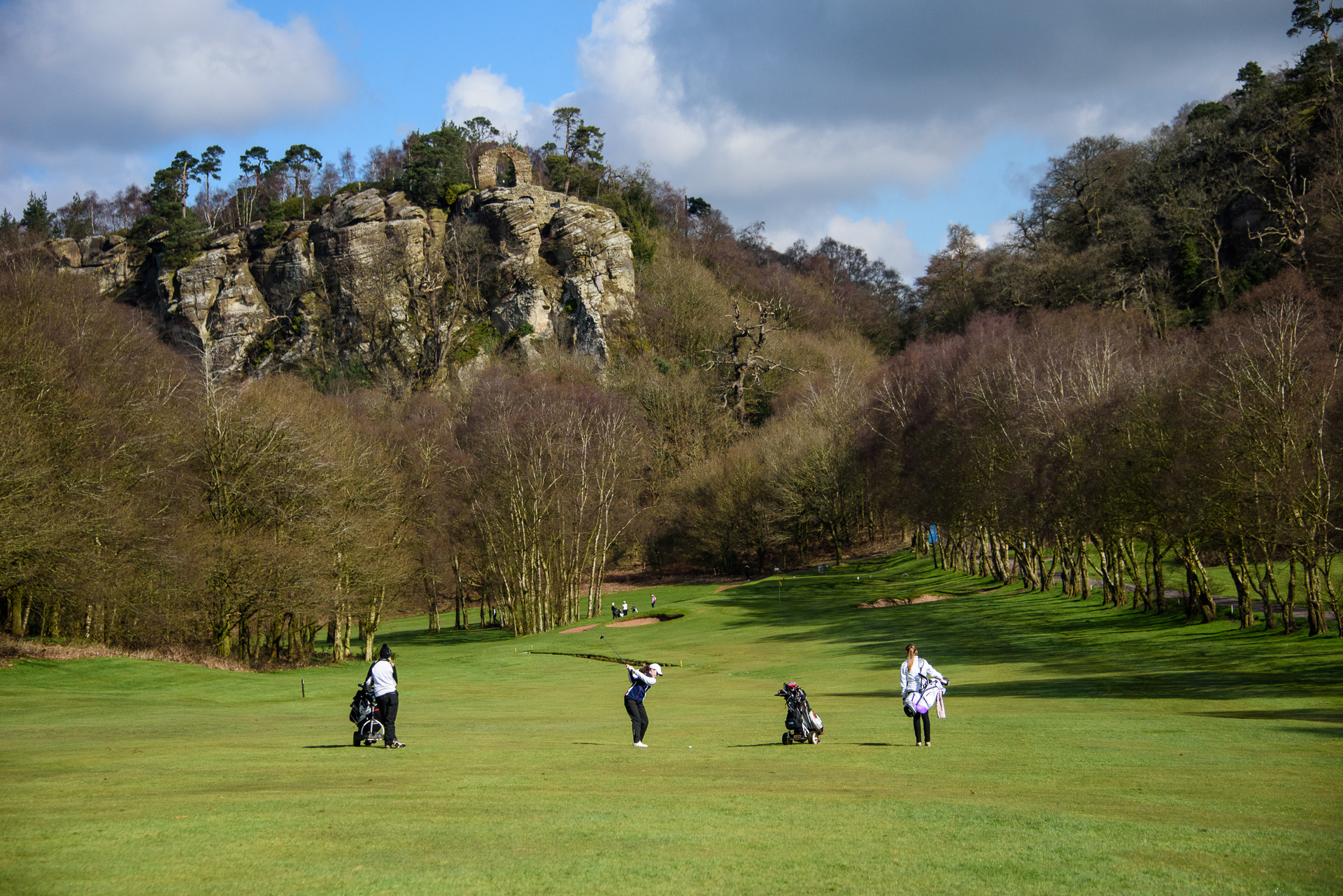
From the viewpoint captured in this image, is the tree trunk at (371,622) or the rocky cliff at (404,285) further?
the rocky cliff at (404,285)

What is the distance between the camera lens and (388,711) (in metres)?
18.7

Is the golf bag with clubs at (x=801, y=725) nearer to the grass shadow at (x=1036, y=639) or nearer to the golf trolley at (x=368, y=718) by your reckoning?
the golf trolley at (x=368, y=718)

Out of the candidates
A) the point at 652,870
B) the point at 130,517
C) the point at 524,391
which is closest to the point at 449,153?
the point at 524,391

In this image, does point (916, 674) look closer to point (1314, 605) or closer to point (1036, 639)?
point (1314, 605)

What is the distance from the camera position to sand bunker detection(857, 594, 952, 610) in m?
62.8

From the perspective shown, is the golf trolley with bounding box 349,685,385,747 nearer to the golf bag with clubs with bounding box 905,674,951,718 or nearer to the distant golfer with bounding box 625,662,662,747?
the distant golfer with bounding box 625,662,662,747

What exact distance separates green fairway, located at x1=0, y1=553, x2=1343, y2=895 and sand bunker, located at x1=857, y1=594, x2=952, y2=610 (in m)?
28.1

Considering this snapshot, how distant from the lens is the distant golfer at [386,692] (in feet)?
60.9

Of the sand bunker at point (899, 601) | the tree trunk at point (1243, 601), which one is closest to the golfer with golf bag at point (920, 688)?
the tree trunk at point (1243, 601)

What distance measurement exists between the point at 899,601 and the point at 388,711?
49415 mm

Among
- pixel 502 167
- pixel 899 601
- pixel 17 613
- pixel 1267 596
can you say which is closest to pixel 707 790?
pixel 1267 596

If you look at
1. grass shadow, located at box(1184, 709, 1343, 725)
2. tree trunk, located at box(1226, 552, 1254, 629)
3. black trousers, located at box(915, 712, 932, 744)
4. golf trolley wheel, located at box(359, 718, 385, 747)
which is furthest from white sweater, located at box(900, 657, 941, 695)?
tree trunk, located at box(1226, 552, 1254, 629)

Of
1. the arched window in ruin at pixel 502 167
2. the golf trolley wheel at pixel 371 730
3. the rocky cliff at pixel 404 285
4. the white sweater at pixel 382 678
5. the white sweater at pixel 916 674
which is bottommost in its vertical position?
the golf trolley wheel at pixel 371 730

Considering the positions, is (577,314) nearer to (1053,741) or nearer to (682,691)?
(682,691)
